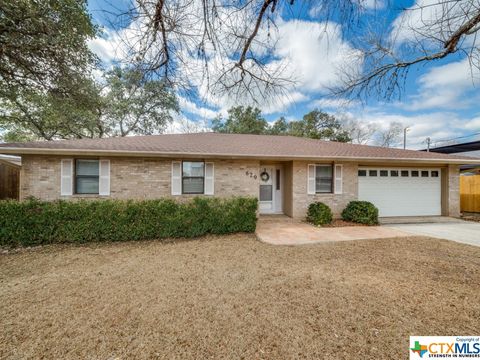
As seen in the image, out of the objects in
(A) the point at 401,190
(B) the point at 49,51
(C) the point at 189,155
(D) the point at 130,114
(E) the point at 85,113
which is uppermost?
(D) the point at 130,114

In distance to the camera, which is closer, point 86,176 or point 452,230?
point 452,230

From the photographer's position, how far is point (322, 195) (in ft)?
28.6

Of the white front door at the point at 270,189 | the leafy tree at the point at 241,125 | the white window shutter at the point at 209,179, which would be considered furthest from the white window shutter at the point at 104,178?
the leafy tree at the point at 241,125

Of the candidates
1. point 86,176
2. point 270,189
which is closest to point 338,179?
point 270,189

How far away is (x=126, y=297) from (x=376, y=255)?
205 inches

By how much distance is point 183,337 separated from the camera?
7.38 feet

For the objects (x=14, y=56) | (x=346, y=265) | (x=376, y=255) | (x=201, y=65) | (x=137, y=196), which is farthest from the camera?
(x=137, y=196)

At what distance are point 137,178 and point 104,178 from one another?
1111 mm

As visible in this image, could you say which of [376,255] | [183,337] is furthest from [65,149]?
[376,255]

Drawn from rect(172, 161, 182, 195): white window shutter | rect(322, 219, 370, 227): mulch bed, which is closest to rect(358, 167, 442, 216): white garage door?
rect(322, 219, 370, 227): mulch bed

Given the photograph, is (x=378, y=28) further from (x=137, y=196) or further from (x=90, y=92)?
(x=90, y=92)

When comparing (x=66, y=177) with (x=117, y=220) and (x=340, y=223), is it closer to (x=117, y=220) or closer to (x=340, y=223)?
(x=117, y=220)

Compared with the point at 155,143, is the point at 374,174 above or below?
below

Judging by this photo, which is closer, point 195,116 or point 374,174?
point 195,116
